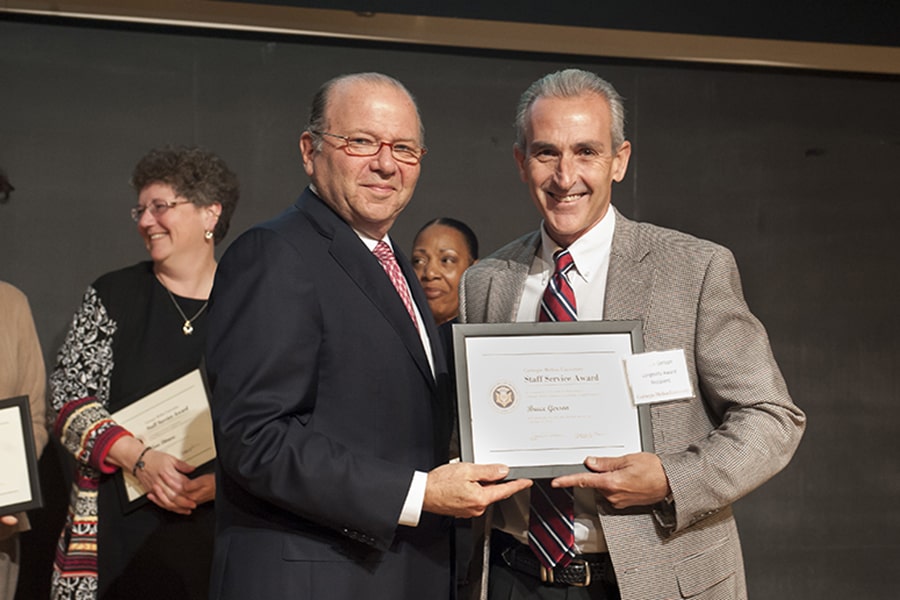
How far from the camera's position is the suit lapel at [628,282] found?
2.10 meters

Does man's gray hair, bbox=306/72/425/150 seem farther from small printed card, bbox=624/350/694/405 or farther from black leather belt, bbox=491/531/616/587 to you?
black leather belt, bbox=491/531/616/587

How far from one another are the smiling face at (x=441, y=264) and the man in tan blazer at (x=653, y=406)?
145 centimetres

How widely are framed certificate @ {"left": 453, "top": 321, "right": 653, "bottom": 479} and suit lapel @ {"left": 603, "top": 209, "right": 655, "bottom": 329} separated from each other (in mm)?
111

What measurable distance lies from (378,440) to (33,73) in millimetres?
2810

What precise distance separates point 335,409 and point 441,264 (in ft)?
6.49

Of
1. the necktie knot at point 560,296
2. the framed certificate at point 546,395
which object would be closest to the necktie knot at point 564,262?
the necktie knot at point 560,296

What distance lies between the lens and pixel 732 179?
4473mm

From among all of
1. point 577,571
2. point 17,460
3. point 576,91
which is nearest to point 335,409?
point 577,571

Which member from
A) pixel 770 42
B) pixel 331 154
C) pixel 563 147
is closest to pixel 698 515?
pixel 563 147

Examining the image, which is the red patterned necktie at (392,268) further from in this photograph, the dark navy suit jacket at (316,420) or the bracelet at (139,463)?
the bracelet at (139,463)

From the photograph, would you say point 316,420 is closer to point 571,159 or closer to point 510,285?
point 510,285

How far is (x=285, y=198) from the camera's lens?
413 centimetres

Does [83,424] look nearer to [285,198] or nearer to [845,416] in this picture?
[285,198]

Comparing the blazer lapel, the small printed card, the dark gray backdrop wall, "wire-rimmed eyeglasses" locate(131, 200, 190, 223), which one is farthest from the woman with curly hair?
the small printed card
